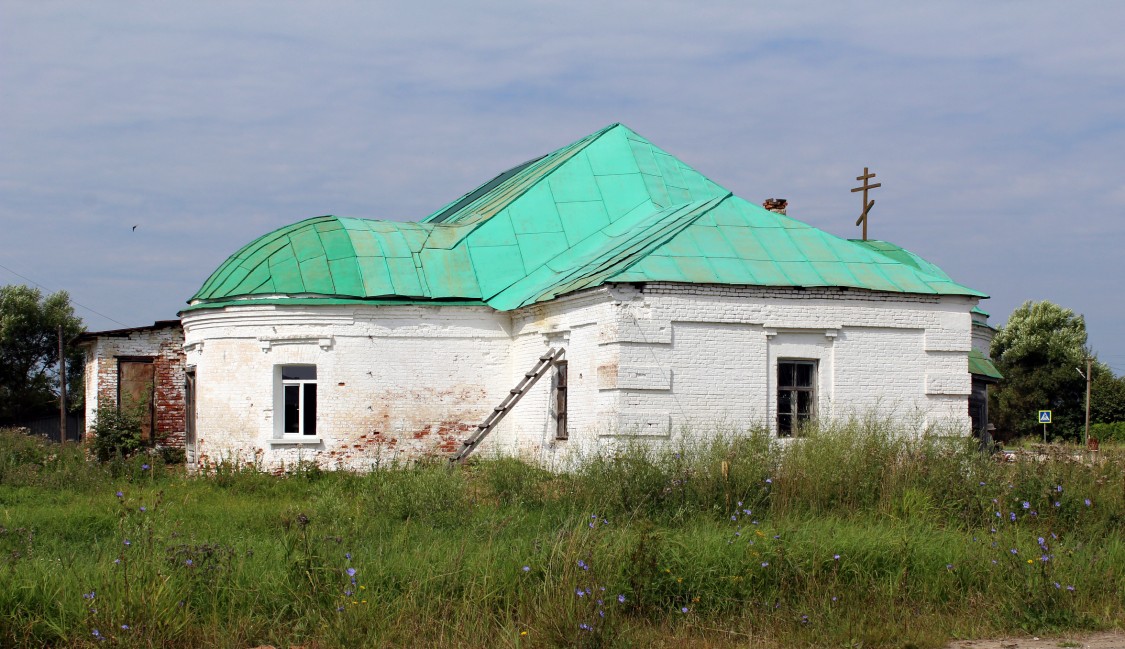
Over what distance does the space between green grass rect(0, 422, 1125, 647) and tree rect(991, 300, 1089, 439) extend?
1491 inches

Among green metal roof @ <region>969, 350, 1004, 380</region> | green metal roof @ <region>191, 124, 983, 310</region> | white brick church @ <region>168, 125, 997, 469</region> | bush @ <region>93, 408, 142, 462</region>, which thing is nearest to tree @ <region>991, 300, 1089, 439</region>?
green metal roof @ <region>969, 350, 1004, 380</region>

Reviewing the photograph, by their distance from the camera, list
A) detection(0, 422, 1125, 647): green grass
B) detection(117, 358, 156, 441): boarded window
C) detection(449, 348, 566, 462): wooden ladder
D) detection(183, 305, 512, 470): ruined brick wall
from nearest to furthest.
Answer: detection(0, 422, 1125, 647): green grass < detection(449, 348, 566, 462): wooden ladder < detection(183, 305, 512, 470): ruined brick wall < detection(117, 358, 156, 441): boarded window

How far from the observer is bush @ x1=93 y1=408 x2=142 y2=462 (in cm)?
2114

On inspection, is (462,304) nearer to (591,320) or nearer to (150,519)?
(591,320)

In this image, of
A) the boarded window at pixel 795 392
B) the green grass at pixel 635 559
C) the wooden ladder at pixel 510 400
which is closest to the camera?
the green grass at pixel 635 559

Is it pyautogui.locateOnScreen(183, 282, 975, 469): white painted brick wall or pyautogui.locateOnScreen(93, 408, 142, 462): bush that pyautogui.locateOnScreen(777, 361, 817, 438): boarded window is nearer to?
pyautogui.locateOnScreen(183, 282, 975, 469): white painted brick wall

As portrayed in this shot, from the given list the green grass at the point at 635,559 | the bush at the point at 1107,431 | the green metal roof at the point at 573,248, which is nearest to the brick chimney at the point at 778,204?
the green metal roof at the point at 573,248

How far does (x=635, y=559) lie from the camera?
8430 mm

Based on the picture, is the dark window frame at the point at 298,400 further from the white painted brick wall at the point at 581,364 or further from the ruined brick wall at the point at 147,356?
the ruined brick wall at the point at 147,356

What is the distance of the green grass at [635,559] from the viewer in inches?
305

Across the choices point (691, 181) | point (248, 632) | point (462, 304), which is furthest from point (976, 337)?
point (248, 632)

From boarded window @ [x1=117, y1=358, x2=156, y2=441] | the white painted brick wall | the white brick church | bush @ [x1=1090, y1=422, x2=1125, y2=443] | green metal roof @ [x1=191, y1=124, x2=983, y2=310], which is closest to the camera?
the white painted brick wall

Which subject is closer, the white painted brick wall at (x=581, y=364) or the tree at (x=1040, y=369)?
the white painted brick wall at (x=581, y=364)

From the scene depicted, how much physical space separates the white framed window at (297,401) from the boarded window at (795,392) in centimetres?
741
